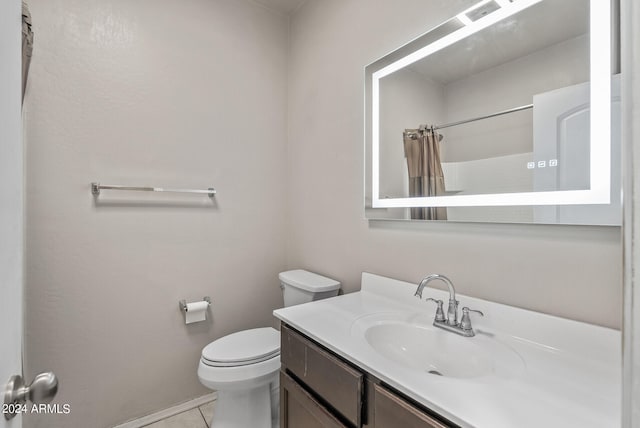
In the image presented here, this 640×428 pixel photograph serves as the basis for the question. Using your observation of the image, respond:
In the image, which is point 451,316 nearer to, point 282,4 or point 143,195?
point 143,195

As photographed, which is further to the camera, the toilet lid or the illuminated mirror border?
the toilet lid

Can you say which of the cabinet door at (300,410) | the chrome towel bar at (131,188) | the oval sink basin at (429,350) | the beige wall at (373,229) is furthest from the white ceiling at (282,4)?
the cabinet door at (300,410)

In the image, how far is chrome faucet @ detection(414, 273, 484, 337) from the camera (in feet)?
3.28

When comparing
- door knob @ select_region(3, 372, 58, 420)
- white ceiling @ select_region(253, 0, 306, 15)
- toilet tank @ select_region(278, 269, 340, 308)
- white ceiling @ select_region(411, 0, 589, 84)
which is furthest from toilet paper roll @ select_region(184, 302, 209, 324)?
white ceiling @ select_region(253, 0, 306, 15)

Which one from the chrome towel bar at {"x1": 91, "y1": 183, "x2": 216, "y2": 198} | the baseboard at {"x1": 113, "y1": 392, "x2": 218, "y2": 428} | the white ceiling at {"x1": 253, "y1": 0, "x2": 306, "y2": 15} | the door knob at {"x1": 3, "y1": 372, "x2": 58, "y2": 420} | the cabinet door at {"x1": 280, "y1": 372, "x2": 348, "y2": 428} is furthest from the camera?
the white ceiling at {"x1": 253, "y1": 0, "x2": 306, "y2": 15}

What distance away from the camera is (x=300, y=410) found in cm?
107

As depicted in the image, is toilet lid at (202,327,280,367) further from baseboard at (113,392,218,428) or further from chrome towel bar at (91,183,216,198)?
chrome towel bar at (91,183,216,198)

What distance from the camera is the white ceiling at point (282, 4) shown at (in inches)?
79.0

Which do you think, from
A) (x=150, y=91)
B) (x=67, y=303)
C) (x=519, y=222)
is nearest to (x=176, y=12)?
(x=150, y=91)

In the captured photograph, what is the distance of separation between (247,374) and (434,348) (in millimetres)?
876

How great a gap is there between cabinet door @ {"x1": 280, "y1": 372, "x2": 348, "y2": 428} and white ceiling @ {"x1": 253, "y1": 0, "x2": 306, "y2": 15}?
2.25 m

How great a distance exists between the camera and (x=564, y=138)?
88 cm

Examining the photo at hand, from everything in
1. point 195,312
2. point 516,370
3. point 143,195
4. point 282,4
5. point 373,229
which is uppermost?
point 282,4

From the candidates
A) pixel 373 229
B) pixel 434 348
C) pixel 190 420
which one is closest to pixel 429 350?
pixel 434 348
